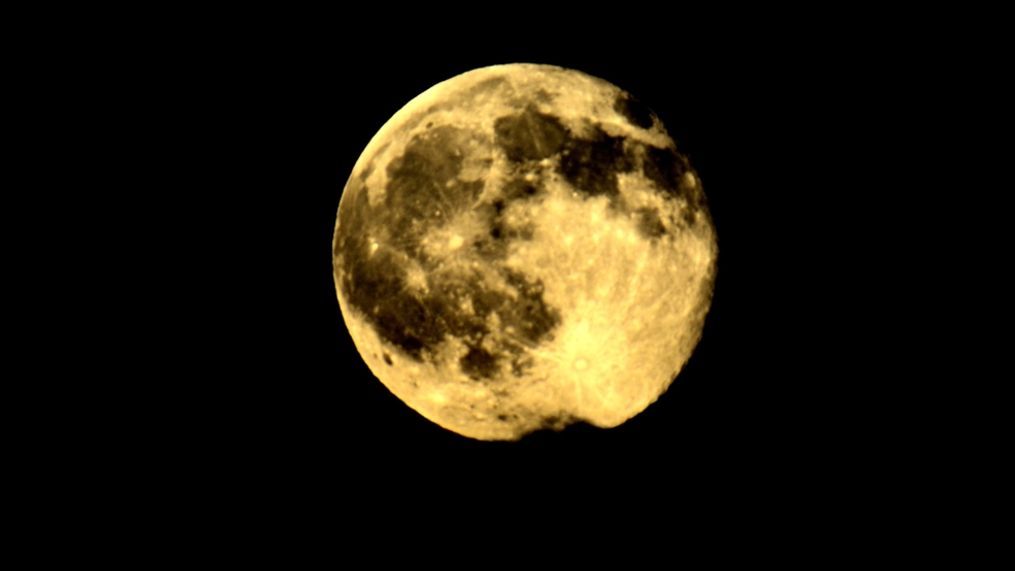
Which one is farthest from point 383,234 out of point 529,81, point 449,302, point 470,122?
point 529,81

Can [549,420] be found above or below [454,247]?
below

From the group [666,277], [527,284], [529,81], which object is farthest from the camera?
[529,81]

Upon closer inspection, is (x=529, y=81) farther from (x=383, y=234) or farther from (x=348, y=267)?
(x=348, y=267)

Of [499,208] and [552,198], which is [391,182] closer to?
[499,208]

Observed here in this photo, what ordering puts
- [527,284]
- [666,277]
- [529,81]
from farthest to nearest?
[529,81] < [666,277] < [527,284]

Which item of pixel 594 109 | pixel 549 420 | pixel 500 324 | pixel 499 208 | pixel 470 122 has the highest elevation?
pixel 594 109

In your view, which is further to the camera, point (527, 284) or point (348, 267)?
point (348, 267)

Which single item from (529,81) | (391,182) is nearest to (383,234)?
(391,182)
